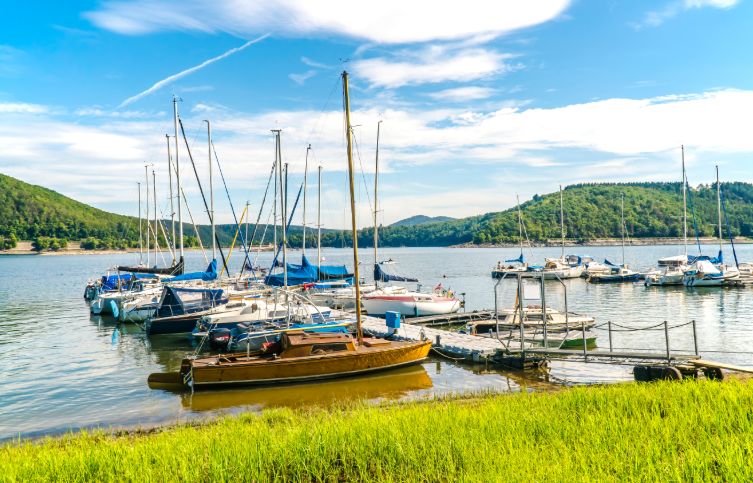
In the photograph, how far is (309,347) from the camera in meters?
20.5

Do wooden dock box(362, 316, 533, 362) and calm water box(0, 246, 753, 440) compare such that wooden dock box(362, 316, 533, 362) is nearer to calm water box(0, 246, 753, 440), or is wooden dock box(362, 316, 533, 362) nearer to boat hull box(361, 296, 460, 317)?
calm water box(0, 246, 753, 440)

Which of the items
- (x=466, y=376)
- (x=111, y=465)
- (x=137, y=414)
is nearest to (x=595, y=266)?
(x=466, y=376)

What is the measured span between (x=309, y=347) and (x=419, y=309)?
18677 millimetres

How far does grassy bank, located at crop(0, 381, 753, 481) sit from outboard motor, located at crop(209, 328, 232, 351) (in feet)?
54.9

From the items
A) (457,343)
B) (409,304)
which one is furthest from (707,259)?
(457,343)

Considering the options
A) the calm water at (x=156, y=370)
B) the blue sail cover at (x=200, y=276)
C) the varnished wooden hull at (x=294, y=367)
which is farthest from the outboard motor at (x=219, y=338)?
the blue sail cover at (x=200, y=276)

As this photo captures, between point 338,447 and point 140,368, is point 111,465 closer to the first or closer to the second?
point 338,447

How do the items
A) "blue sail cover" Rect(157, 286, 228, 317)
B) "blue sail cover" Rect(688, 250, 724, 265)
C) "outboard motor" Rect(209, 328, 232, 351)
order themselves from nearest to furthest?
"outboard motor" Rect(209, 328, 232, 351)
"blue sail cover" Rect(157, 286, 228, 317)
"blue sail cover" Rect(688, 250, 724, 265)

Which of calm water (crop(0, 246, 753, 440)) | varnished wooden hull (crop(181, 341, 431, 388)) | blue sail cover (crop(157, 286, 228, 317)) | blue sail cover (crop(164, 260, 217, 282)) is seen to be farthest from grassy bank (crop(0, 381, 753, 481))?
blue sail cover (crop(164, 260, 217, 282))

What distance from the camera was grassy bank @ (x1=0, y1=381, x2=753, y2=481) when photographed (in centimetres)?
715

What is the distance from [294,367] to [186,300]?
17.5m

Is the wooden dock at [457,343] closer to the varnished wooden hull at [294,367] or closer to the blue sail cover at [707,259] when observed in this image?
the varnished wooden hull at [294,367]

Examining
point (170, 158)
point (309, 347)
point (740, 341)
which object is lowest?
point (740, 341)

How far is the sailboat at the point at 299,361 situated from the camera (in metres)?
19.5
